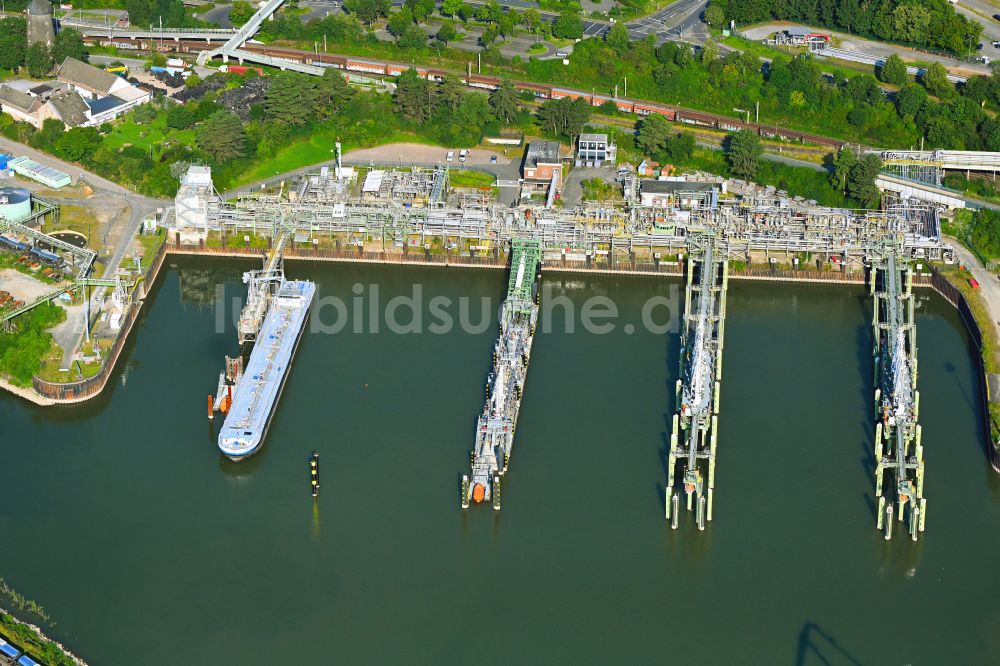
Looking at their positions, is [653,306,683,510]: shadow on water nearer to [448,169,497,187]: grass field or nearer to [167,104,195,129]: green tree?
[448,169,497,187]: grass field

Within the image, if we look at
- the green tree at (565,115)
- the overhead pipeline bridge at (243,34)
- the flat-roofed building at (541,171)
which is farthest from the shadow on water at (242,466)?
the overhead pipeline bridge at (243,34)

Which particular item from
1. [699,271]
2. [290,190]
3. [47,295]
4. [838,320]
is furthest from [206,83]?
[838,320]

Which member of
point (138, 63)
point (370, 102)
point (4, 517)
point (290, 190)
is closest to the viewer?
point (4, 517)

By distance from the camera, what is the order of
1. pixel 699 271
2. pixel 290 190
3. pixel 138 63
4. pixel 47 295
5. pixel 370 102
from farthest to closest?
pixel 138 63, pixel 370 102, pixel 290 190, pixel 699 271, pixel 47 295

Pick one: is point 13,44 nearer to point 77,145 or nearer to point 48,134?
point 48,134

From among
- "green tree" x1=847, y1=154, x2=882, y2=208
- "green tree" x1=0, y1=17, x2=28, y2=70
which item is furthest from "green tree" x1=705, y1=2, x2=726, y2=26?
"green tree" x1=0, y1=17, x2=28, y2=70

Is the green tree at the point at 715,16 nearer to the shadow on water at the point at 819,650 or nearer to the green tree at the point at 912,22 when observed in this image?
the green tree at the point at 912,22

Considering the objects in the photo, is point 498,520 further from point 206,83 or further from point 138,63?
point 138,63
